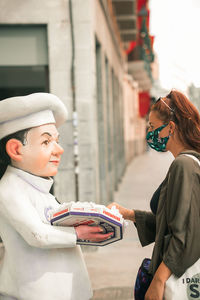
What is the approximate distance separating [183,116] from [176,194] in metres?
0.46

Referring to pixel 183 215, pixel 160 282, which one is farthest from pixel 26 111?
pixel 160 282

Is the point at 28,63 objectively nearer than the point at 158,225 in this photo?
No

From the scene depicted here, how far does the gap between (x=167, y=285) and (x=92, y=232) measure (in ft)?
1.65

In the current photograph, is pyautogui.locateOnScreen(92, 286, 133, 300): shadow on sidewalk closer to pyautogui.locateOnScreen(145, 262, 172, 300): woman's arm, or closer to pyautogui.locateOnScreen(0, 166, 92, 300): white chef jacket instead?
pyautogui.locateOnScreen(0, 166, 92, 300): white chef jacket

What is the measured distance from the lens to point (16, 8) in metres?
5.44

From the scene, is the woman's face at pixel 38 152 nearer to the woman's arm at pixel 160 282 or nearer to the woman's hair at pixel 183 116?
the woman's hair at pixel 183 116

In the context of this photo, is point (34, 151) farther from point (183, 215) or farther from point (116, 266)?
point (116, 266)

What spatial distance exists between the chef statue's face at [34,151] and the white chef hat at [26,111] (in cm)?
5

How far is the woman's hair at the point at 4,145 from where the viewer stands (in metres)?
2.41

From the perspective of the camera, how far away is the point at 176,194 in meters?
2.05

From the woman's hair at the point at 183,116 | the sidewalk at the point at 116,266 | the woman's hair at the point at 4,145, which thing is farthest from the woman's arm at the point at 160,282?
the sidewalk at the point at 116,266

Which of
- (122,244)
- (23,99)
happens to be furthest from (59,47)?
(23,99)

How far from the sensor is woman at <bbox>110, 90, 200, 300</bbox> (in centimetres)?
203

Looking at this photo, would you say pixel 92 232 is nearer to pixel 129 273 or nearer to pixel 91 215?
pixel 91 215
